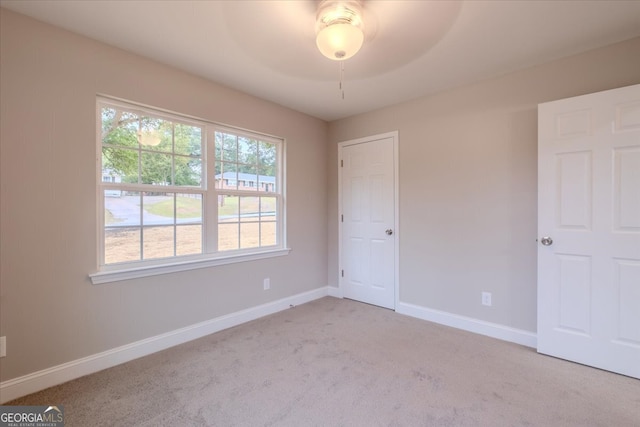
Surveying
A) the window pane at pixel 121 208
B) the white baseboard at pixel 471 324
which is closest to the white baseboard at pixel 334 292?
the white baseboard at pixel 471 324

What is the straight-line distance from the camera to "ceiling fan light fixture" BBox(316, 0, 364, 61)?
1.62 m

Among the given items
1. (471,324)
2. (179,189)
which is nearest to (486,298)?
(471,324)

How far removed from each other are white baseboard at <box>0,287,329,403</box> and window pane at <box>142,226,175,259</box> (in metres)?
0.70

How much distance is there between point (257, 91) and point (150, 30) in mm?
1137

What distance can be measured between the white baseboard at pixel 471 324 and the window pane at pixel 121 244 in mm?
2765

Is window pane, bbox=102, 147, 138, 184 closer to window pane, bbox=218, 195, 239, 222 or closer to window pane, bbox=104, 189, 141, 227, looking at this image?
window pane, bbox=104, 189, 141, 227

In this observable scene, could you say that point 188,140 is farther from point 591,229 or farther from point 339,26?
point 591,229

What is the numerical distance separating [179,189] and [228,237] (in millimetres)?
696

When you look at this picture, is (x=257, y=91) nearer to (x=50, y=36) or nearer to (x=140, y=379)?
(x=50, y=36)

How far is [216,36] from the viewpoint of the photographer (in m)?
2.08

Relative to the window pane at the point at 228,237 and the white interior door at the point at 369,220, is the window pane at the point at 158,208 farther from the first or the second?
the white interior door at the point at 369,220

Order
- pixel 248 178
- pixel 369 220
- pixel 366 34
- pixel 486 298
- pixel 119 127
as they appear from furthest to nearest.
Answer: pixel 369 220
pixel 248 178
pixel 486 298
pixel 119 127
pixel 366 34

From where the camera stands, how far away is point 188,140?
2.73 metres
